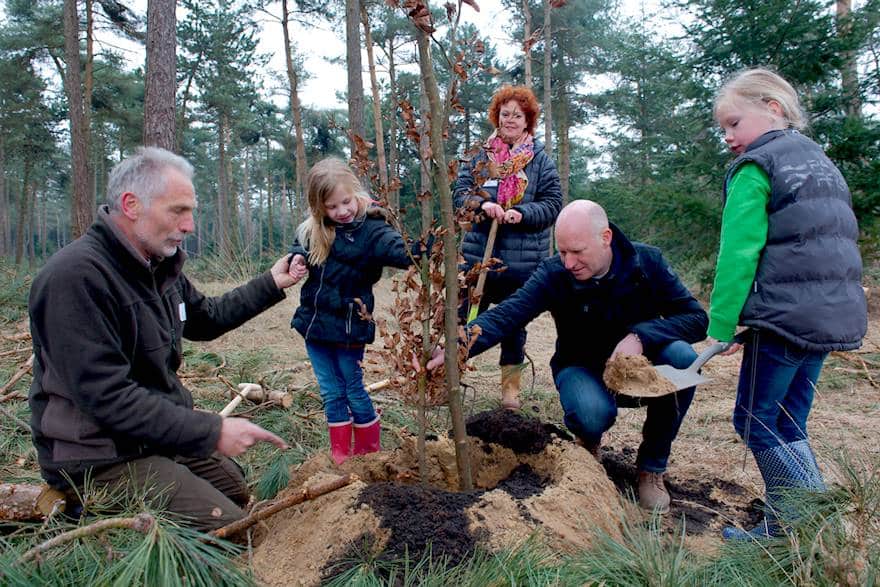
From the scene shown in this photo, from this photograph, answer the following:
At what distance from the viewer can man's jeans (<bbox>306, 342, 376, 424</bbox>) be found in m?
3.41

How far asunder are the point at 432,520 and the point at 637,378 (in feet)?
3.83

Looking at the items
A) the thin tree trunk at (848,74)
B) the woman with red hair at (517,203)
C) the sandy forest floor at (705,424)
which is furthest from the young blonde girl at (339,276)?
the thin tree trunk at (848,74)

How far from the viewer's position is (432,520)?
2000mm

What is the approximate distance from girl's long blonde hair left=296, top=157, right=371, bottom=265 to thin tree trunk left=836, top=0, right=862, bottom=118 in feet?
28.3

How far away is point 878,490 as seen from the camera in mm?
1740

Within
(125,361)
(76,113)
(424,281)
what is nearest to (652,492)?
(424,281)

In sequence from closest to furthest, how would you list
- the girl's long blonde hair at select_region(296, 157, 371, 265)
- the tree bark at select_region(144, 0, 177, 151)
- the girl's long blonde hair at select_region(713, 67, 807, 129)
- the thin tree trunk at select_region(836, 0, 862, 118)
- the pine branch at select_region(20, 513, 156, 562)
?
the pine branch at select_region(20, 513, 156, 562) < the girl's long blonde hair at select_region(713, 67, 807, 129) < the girl's long blonde hair at select_region(296, 157, 371, 265) < the tree bark at select_region(144, 0, 177, 151) < the thin tree trunk at select_region(836, 0, 862, 118)

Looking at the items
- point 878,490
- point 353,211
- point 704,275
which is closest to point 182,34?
point 704,275

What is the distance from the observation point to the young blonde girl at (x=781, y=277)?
224cm

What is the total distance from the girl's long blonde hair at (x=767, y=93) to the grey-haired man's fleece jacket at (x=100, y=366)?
8.16ft

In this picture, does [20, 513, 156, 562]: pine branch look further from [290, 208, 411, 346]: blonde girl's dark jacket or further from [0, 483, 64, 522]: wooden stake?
[290, 208, 411, 346]: blonde girl's dark jacket

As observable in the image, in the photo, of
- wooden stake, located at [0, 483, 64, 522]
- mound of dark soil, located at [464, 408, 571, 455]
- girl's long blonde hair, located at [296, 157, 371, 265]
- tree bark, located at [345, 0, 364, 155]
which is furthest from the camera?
tree bark, located at [345, 0, 364, 155]

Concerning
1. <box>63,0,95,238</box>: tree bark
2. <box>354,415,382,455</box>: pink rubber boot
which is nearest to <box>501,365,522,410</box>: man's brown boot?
<box>354,415,382,455</box>: pink rubber boot

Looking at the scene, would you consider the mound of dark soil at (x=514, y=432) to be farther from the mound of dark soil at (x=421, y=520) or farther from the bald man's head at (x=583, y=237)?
the bald man's head at (x=583, y=237)
